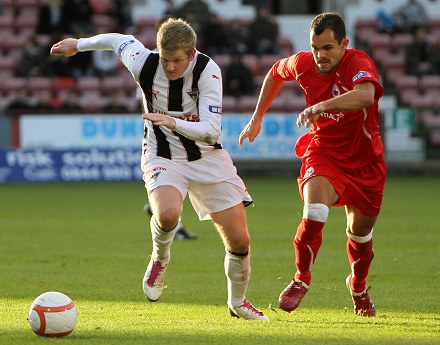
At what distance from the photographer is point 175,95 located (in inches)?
287

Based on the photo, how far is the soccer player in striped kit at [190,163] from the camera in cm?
718

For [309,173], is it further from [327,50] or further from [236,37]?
[236,37]

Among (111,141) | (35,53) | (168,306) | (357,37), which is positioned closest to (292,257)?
(168,306)

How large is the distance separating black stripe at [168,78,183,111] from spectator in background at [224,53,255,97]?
1584 cm

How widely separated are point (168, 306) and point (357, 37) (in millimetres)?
18916

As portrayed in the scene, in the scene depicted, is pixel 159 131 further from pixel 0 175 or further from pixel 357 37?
pixel 357 37

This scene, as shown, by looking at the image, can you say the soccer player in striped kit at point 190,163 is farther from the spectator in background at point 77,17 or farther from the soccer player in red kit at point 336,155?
the spectator in background at point 77,17

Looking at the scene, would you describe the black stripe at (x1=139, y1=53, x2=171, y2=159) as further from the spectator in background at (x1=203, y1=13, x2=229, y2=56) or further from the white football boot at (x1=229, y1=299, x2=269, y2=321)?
the spectator in background at (x1=203, y1=13, x2=229, y2=56)

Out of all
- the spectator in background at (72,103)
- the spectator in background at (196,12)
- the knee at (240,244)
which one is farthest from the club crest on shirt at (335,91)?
the spectator in background at (196,12)

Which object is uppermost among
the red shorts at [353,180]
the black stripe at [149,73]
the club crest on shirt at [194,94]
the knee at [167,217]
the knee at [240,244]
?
the black stripe at [149,73]

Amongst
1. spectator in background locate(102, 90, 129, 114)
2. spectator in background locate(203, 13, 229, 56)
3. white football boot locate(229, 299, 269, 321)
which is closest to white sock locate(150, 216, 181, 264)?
white football boot locate(229, 299, 269, 321)

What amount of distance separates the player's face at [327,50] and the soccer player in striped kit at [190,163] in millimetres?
693

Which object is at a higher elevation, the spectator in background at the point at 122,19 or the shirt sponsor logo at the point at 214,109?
the shirt sponsor logo at the point at 214,109

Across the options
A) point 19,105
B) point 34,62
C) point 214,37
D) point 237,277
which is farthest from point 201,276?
point 34,62
